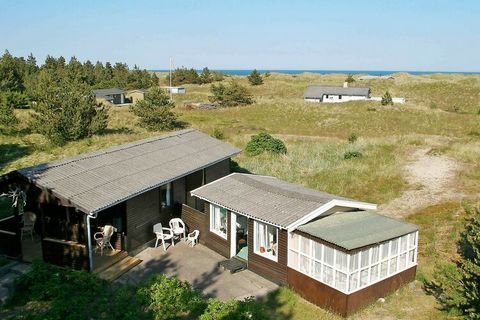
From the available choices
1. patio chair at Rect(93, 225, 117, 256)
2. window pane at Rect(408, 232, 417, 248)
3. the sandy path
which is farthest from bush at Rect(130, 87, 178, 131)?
window pane at Rect(408, 232, 417, 248)

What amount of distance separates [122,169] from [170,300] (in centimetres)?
662

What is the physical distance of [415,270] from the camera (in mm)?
14773

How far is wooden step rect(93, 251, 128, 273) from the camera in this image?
14.3 m

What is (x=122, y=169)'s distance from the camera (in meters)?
16.7

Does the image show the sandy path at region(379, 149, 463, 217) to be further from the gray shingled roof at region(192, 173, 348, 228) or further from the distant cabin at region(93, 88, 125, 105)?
the distant cabin at region(93, 88, 125, 105)

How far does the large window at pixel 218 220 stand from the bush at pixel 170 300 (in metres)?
4.43

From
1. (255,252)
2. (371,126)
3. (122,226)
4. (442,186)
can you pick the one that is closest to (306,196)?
(255,252)

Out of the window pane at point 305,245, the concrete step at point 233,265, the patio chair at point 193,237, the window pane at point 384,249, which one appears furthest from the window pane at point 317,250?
the patio chair at point 193,237

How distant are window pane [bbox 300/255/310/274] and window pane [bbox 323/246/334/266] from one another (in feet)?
2.47

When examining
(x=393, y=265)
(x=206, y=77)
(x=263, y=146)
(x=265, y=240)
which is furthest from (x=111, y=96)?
(x=393, y=265)

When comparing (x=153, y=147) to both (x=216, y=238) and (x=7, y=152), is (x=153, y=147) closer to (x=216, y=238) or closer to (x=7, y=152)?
(x=216, y=238)

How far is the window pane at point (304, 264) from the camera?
13.4 m

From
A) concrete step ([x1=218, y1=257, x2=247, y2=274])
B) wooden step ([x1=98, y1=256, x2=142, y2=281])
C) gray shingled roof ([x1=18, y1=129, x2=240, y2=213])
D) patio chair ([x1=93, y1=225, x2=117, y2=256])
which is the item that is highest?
gray shingled roof ([x1=18, y1=129, x2=240, y2=213])

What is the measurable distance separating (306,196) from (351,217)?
1.73 meters
